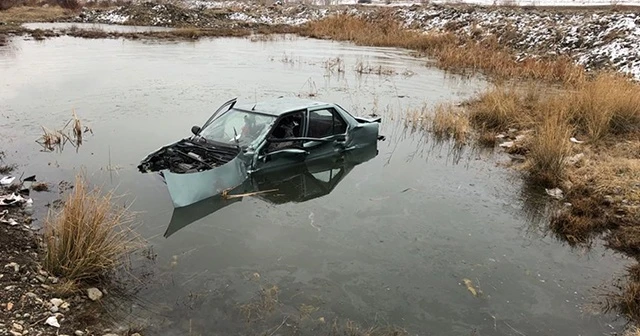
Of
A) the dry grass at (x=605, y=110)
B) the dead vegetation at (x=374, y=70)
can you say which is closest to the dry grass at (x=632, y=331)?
the dry grass at (x=605, y=110)

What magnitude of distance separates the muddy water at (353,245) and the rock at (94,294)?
311 millimetres

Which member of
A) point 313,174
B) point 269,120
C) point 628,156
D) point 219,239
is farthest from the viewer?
point 628,156

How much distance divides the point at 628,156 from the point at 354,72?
13.1m

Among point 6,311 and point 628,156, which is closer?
point 6,311

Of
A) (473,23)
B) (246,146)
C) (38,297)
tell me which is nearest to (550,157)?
(246,146)

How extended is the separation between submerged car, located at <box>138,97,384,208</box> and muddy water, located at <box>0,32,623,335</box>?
→ 20.0 inches

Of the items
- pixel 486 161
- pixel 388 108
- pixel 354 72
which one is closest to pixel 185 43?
pixel 354 72

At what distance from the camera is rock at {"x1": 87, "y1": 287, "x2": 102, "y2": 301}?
18.6 ft

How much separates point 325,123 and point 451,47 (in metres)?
19.5

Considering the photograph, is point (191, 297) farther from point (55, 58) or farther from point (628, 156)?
point (55, 58)

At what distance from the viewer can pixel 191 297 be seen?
595 centimetres

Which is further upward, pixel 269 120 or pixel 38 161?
pixel 269 120

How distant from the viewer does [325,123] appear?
34.8ft

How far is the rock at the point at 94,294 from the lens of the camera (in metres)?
5.66
